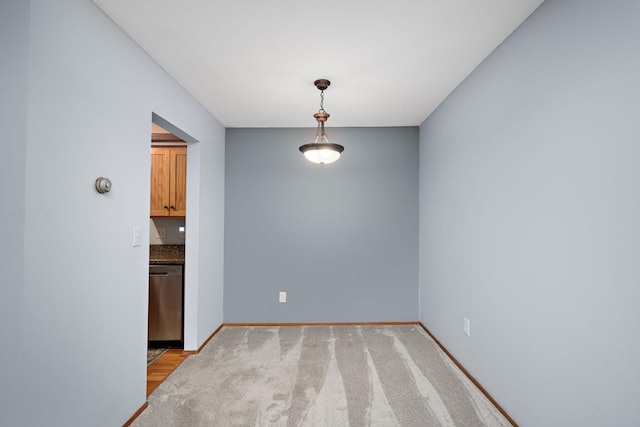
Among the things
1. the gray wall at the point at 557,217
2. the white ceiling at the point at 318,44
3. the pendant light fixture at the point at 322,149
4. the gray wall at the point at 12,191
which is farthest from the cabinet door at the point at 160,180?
the gray wall at the point at 557,217

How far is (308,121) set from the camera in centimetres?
374

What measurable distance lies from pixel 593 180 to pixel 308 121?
2.86 metres

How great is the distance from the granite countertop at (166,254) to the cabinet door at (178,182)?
477 millimetres

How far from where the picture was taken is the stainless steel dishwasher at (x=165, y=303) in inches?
128

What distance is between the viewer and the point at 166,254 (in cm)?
371

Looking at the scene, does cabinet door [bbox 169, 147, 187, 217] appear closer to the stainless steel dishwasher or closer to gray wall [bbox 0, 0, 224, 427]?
the stainless steel dishwasher

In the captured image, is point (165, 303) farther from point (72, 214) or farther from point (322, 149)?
point (322, 149)

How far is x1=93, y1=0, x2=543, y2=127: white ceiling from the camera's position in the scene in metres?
1.76

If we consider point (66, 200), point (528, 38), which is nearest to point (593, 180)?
point (528, 38)

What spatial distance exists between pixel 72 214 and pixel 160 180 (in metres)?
2.13

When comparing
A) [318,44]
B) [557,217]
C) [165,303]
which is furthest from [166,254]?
[557,217]

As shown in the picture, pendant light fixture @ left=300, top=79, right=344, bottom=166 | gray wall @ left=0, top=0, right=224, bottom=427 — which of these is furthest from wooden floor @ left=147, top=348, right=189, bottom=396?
pendant light fixture @ left=300, top=79, right=344, bottom=166

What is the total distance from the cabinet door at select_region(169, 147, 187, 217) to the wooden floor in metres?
1.45

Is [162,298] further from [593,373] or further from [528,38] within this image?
[528,38]
